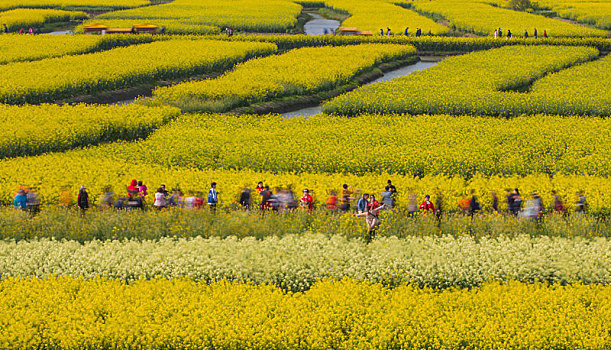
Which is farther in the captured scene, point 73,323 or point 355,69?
point 355,69

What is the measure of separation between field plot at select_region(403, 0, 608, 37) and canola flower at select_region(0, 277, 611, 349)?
70115 mm

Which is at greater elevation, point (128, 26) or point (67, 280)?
point (128, 26)

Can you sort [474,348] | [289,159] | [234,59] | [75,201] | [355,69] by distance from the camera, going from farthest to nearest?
[234,59], [355,69], [289,159], [75,201], [474,348]

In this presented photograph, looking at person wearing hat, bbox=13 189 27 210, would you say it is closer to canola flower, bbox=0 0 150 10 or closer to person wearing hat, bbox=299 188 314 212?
person wearing hat, bbox=299 188 314 212

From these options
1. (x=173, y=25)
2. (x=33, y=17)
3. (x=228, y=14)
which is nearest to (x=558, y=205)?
(x=173, y=25)

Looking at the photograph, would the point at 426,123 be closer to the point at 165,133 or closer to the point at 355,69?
the point at 165,133

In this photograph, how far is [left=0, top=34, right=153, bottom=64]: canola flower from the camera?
202 ft

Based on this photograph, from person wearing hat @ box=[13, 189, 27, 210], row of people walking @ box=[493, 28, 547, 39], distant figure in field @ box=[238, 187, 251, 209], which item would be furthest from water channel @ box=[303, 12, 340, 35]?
person wearing hat @ box=[13, 189, 27, 210]

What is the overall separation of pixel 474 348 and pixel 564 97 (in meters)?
32.0

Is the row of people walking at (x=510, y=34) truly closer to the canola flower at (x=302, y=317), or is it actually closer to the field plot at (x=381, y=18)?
the field plot at (x=381, y=18)

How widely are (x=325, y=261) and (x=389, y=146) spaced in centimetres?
1429

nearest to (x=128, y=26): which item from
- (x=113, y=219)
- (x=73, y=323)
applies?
(x=113, y=219)

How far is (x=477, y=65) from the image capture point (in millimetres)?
56812

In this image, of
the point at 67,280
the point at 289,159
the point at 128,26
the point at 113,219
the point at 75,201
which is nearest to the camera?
the point at 67,280
